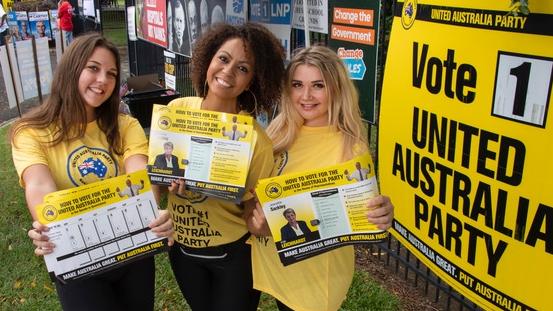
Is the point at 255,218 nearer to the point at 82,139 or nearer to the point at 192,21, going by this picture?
the point at 82,139

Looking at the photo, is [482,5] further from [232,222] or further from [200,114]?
[232,222]

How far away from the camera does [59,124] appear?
7.03 ft

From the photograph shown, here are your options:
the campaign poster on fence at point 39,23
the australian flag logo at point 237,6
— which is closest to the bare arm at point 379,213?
the australian flag logo at point 237,6

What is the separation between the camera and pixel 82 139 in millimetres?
2166

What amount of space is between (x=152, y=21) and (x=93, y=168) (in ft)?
17.8

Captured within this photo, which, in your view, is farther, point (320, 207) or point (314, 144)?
point (314, 144)

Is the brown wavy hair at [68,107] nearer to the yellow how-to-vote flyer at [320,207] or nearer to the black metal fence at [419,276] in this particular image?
the yellow how-to-vote flyer at [320,207]

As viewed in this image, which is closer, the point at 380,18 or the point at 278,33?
the point at 380,18

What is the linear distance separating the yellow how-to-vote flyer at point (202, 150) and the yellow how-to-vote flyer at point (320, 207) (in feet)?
0.62

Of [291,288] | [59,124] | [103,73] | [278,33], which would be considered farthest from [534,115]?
[278,33]

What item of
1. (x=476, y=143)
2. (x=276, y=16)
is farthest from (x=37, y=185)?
(x=276, y=16)

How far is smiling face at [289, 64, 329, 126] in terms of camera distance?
211 cm

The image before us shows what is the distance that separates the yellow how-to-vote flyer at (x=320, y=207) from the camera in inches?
74.7

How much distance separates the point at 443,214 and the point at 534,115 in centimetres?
77
